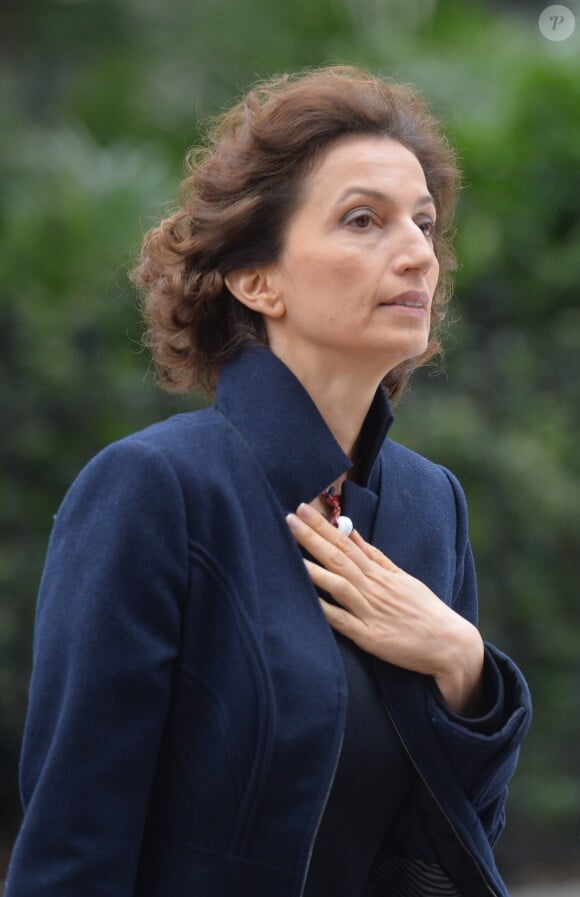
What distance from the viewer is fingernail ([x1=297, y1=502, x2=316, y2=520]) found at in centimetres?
209

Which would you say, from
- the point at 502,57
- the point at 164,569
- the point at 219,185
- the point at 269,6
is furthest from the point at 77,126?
the point at 164,569

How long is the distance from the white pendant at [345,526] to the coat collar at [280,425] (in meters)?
0.06

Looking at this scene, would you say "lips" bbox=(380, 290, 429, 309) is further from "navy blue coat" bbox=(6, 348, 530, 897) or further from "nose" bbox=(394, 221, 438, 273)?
"navy blue coat" bbox=(6, 348, 530, 897)

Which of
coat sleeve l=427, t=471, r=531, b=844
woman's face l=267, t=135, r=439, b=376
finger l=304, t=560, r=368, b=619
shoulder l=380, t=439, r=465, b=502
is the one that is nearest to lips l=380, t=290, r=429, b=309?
woman's face l=267, t=135, r=439, b=376

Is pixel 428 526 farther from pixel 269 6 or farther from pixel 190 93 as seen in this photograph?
pixel 269 6

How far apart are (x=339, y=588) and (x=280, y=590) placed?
0.10 meters

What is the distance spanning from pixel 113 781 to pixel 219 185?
99 cm

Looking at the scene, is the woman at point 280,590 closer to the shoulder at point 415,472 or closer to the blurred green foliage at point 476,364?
the shoulder at point 415,472

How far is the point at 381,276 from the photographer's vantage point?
2158mm

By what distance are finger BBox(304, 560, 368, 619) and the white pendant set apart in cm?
11

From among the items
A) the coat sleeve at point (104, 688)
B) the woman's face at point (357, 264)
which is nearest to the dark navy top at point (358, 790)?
the coat sleeve at point (104, 688)

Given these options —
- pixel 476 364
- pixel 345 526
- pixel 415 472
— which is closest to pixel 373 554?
pixel 345 526

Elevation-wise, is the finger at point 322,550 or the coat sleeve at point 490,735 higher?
the finger at point 322,550

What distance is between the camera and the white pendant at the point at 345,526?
2.16 meters
